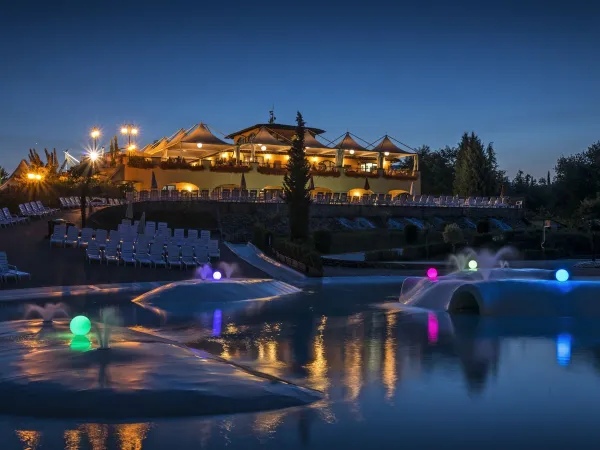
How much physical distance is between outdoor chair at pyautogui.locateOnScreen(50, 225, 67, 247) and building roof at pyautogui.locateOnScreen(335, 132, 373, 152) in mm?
38754

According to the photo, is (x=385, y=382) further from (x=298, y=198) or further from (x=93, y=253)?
(x=298, y=198)

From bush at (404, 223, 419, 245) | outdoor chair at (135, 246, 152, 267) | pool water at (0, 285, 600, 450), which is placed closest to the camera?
pool water at (0, 285, 600, 450)

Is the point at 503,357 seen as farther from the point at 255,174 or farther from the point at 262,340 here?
the point at 255,174

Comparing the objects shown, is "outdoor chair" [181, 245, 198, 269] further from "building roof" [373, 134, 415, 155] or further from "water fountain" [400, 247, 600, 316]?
"building roof" [373, 134, 415, 155]

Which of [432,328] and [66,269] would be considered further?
[66,269]

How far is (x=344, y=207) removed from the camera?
4506 cm

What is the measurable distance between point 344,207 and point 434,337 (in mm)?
33001

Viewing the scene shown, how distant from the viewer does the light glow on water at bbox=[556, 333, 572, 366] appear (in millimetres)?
10320

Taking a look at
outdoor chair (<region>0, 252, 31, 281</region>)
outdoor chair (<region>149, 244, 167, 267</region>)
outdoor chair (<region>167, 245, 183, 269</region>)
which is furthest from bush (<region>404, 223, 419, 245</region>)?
outdoor chair (<region>0, 252, 31, 281</region>)

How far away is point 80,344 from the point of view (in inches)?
385

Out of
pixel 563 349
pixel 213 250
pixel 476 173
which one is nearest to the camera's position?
pixel 563 349

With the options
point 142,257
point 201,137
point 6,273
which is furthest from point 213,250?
point 201,137

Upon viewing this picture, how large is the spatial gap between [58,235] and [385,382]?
18287 mm

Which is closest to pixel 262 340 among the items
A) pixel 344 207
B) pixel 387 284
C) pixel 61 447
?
pixel 61 447
